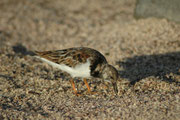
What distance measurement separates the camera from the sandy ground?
4066mm

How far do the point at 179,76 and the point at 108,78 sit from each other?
4.92 feet

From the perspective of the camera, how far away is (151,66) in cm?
590

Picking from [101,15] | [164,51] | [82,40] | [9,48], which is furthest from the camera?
[101,15]

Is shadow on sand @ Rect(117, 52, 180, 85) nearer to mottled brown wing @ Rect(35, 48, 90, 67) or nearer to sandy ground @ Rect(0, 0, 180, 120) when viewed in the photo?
sandy ground @ Rect(0, 0, 180, 120)

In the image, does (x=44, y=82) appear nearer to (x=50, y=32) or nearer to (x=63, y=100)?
(x=63, y=100)

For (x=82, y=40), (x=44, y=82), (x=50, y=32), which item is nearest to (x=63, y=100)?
(x=44, y=82)

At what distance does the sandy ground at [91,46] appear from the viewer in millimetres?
4066

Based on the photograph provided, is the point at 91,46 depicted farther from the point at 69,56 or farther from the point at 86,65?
the point at 86,65

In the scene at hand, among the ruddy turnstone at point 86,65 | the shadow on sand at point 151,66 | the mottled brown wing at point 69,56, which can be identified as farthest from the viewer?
the shadow on sand at point 151,66

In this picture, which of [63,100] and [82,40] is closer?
[63,100]

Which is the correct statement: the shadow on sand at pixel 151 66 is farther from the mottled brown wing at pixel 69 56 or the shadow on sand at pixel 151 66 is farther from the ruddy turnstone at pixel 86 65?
the mottled brown wing at pixel 69 56

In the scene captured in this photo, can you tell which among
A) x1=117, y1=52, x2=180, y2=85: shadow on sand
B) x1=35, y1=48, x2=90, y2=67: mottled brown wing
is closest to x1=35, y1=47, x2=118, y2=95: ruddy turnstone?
x1=35, y1=48, x2=90, y2=67: mottled brown wing

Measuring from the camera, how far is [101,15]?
1041 cm

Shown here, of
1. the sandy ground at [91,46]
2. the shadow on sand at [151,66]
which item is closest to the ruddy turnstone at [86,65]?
the sandy ground at [91,46]
